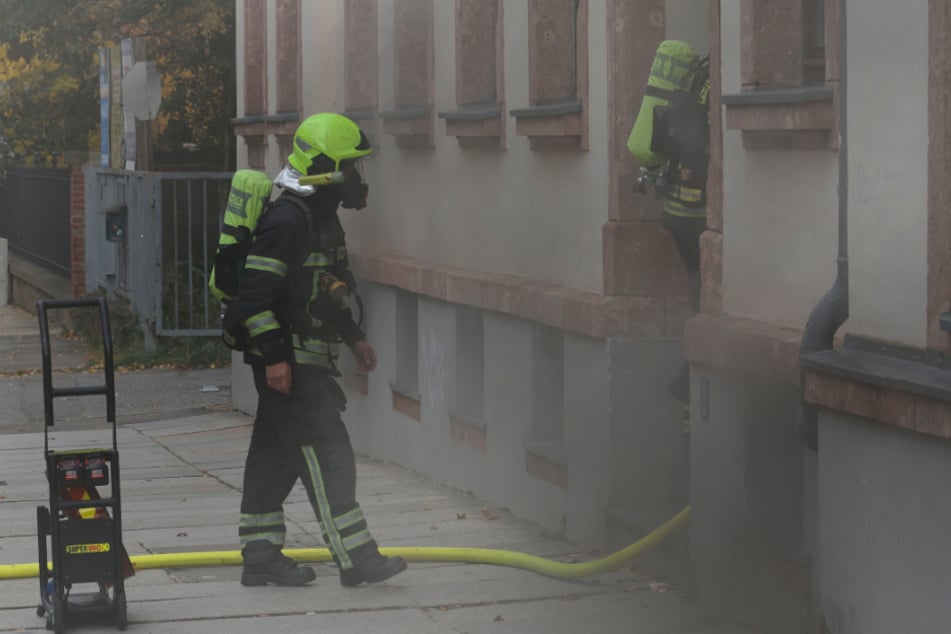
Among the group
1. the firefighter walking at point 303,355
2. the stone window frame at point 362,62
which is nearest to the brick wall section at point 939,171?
the firefighter walking at point 303,355

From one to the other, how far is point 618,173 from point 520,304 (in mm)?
1378

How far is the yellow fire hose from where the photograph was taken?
7.85 meters

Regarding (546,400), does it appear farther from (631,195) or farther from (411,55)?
(411,55)

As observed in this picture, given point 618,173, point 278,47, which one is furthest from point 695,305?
point 278,47

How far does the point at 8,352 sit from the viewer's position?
2250 cm

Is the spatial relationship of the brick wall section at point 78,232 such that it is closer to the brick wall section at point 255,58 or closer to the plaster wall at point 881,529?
the brick wall section at point 255,58

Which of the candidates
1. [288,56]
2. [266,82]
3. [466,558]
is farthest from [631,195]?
[266,82]

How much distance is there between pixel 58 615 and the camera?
23.0 feet

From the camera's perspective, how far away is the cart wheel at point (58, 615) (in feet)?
23.0

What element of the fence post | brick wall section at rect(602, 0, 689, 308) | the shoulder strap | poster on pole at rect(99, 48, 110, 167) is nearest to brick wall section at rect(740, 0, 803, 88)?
brick wall section at rect(602, 0, 689, 308)

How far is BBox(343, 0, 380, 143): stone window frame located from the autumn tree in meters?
11.1

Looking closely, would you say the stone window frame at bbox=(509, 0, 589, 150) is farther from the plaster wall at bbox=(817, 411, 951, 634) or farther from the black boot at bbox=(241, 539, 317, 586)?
the plaster wall at bbox=(817, 411, 951, 634)

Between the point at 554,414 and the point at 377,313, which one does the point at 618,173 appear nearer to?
the point at 554,414

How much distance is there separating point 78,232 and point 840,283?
20.4m
